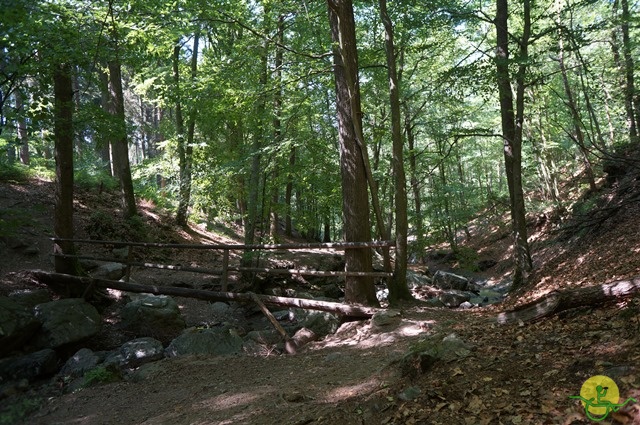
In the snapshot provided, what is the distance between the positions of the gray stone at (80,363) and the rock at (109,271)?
381 centimetres

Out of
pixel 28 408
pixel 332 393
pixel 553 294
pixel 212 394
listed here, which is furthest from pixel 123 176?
pixel 553 294

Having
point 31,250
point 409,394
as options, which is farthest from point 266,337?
point 31,250

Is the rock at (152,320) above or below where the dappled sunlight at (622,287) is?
below

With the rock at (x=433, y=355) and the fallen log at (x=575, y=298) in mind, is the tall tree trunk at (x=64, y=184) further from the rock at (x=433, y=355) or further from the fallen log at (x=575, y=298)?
the fallen log at (x=575, y=298)

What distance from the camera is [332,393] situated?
4.30 m

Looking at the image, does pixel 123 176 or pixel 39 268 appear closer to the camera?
pixel 39 268

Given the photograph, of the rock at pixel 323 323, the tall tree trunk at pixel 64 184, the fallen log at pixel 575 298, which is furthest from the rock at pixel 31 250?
the fallen log at pixel 575 298

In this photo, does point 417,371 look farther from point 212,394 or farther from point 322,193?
point 322,193

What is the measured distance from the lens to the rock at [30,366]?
6648 mm

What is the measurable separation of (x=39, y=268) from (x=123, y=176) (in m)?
5.30

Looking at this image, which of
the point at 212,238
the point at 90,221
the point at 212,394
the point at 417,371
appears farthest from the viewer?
the point at 212,238

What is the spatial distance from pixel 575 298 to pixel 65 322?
28.3ft

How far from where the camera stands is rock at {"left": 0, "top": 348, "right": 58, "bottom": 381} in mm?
6648

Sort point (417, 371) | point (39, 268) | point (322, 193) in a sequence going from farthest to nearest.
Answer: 1. point (322, 193)
2. point (39, 268)
3. point (417, 371)
